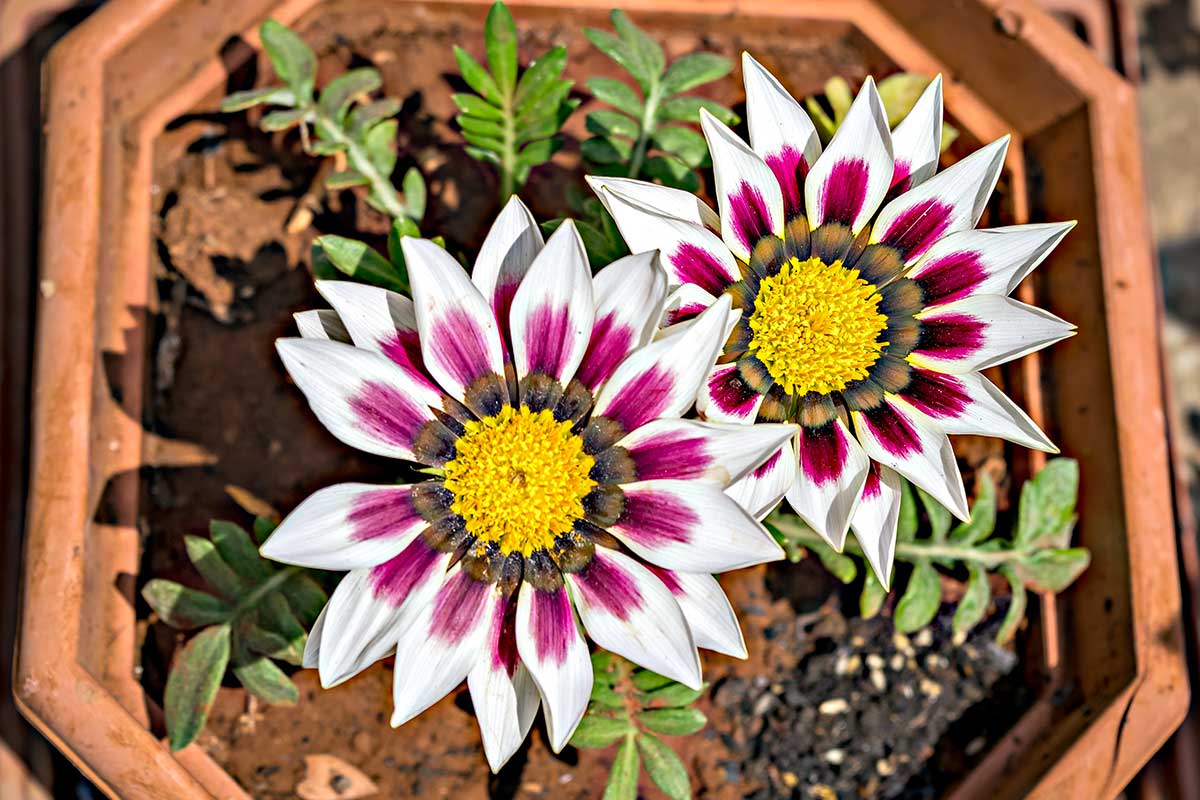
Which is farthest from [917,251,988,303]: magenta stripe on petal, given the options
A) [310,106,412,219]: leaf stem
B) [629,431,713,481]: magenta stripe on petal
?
[310,106,412,219]: leaf stem

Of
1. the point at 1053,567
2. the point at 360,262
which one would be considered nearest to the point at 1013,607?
the point at 1053,567

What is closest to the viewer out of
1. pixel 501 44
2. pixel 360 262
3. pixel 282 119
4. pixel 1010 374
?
pixel 360 262

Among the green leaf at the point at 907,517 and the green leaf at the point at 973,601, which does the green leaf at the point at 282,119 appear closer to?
the green leaf at the point at 907,517

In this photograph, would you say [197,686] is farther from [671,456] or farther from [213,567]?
[671,456]

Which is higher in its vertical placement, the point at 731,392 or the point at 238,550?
the point at 731,392

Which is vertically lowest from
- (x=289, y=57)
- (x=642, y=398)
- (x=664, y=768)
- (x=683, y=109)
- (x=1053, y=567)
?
(x=664, y=768)

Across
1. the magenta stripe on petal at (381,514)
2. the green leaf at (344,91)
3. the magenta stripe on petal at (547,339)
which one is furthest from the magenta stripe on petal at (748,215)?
the green leaf at (344,91)

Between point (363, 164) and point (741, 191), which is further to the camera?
point (363, 164)
